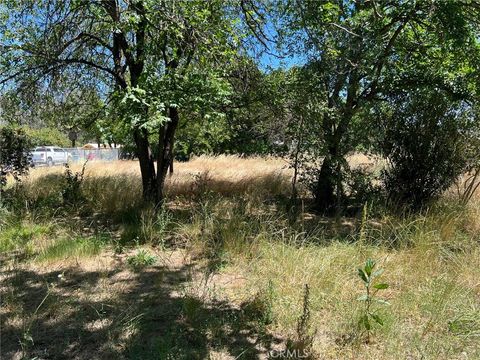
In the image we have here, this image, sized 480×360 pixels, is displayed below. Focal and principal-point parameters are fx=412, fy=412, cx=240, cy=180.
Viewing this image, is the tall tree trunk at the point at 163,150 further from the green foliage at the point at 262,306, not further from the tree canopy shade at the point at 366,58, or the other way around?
the green foliage at the point at 262,306

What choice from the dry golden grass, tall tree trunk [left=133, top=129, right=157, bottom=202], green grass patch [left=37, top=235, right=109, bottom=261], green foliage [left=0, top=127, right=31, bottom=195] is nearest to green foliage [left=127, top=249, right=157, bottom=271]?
the dry golden grass

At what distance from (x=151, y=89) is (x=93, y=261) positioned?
2.36 m

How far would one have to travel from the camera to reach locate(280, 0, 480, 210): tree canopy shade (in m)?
5.93

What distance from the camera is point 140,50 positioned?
7047mm

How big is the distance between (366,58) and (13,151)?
25.1 ft

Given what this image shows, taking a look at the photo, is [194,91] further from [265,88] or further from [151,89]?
[265,88]

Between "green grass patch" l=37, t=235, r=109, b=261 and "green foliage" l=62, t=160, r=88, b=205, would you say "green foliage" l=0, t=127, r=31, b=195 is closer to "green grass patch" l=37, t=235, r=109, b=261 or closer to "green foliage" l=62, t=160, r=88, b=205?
"green foliage" l=62, t=160, r=88, b=205

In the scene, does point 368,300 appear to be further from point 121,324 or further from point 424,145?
point 424,145

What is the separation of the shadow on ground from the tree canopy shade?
403cm

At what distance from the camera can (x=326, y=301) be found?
3.65 metres

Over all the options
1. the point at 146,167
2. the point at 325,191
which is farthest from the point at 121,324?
the point at 325,191

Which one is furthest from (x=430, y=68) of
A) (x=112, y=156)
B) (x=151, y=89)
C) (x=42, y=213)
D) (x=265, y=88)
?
(x=112, y=156)

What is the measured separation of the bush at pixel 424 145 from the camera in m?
7.36

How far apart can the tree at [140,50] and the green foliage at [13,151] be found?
187 centimetres
